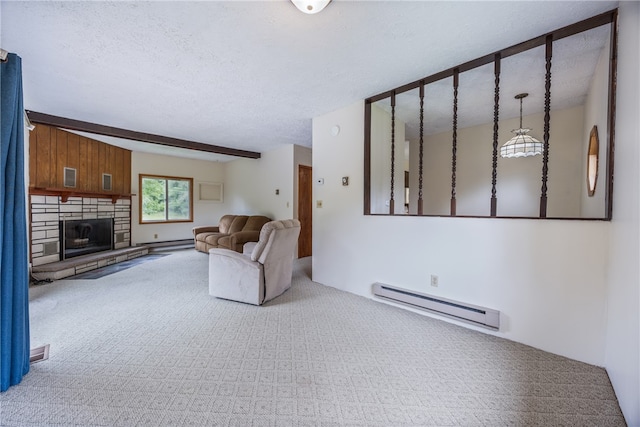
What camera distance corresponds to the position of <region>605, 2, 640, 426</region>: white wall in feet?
4.23

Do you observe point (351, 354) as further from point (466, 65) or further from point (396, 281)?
point (466, 65)

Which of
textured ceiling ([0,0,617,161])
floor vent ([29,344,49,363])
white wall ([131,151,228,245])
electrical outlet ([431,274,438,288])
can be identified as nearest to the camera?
textured ceiling ([0,0,617,161])

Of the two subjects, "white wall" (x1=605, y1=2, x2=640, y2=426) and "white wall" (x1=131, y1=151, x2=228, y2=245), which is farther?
"white wall" (x1=131, y1=151, x2=228, y2=245)

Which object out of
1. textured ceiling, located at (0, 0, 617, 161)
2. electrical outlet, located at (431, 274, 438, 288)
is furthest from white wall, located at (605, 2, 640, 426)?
electrical outlet, located at (431, 274, 438, 288)

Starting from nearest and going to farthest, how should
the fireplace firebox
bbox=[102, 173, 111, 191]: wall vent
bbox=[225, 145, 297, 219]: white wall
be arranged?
the fireplace firebox, bbox=[102, 173, 111, 191]: wall vent, bbox=[225, 145, 297, 219]: white wall

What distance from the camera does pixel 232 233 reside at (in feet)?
18.3

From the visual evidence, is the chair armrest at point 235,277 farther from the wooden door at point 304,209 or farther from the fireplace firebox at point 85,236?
the fireplace firebox at point 85,236

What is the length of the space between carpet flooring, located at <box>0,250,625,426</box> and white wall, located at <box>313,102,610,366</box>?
0.25m

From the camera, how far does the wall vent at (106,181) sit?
17.3ft

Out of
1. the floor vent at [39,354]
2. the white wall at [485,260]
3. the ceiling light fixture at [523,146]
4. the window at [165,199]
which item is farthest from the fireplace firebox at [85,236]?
the ceiling light fixture at [523,146]

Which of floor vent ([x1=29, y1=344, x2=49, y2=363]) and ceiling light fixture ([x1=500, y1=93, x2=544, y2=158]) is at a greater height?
ceiling light fixture ([x1=500, y1=93, x2=544, y2=158])

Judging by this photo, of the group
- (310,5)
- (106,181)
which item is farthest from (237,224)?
(310,5)

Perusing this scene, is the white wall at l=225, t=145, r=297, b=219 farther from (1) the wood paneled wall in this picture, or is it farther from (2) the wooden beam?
(1) the wood paneled wall

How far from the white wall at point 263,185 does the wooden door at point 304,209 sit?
26 cm
